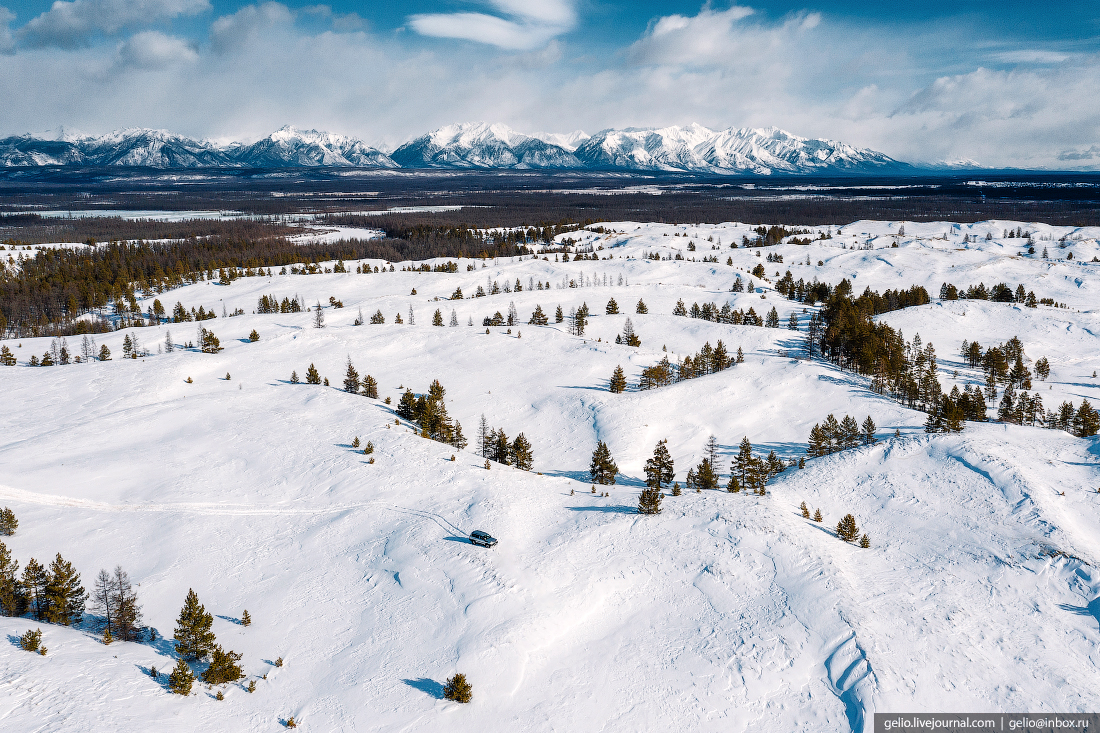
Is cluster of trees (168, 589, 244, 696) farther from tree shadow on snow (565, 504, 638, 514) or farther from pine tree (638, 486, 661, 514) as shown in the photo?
pine tree (638, 486, 661, 514)

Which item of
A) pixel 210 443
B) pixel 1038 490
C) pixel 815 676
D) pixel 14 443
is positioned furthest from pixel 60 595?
pixel 1038 490

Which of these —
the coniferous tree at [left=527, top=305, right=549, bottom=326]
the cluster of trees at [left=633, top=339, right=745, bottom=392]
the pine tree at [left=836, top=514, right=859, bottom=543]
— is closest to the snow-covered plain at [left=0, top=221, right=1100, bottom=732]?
the pine tree at [left=836, top=514, right=859, bottom=543]

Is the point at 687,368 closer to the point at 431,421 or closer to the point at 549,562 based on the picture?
the point at 431,421

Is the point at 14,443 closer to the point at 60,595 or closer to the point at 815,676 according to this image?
the point at 60,595

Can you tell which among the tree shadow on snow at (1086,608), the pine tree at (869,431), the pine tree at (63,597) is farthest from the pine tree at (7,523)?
the pine tree at (869,431)

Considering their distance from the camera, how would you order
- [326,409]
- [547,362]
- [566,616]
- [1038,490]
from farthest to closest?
[547,362] → [326,409] → [1038,490] → [566,616]

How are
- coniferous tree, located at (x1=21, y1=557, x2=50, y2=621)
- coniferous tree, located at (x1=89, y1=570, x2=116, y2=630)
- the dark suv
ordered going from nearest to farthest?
coniferous tree, located at (x1=89, y1=570, x2=116, y2=630) < coniferous tree, located at (x1=21, y1=557, x2=50, y2=621) < the dark suv

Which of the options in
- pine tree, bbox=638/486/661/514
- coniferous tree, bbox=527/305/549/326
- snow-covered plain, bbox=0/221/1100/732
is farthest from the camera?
coniferous tree, bbox=527/305/549/326
